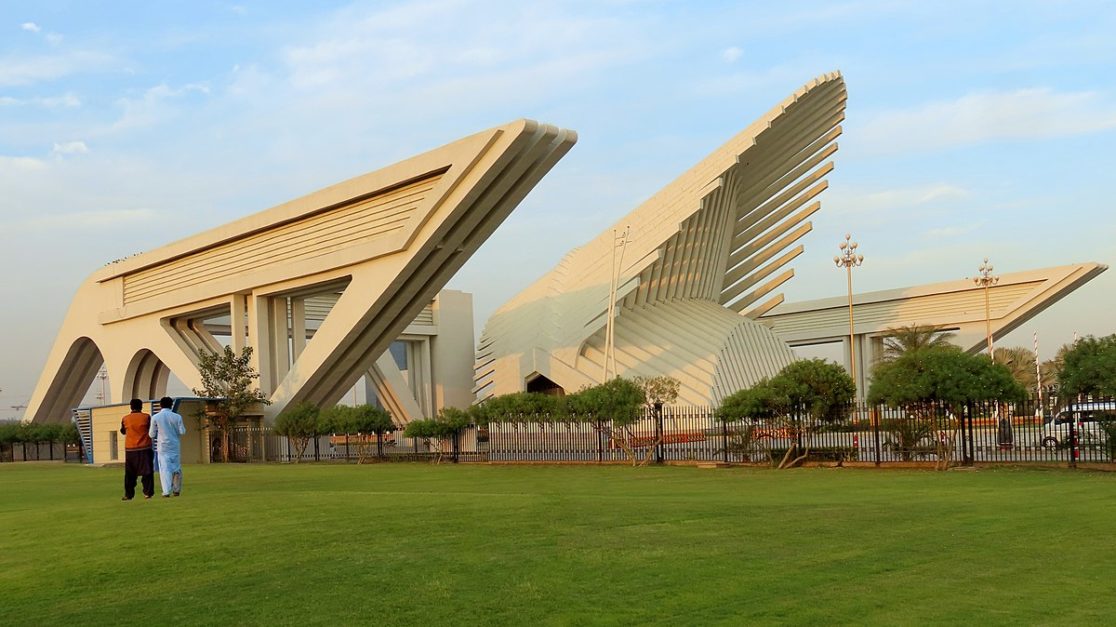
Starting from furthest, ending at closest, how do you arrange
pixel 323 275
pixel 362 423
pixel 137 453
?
pixel 323 275 < pixel 362 423 < pixel 137 453

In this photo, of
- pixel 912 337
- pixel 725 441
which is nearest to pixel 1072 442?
pixel 725 441

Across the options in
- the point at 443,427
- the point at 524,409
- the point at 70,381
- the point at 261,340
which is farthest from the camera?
the point at 70,381

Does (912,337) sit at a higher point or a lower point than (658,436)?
higher

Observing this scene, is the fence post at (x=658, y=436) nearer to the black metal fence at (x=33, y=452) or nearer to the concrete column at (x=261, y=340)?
the concrete column at (x=261, y=340)

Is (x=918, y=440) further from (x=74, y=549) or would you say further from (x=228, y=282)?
(x=228, y=282)

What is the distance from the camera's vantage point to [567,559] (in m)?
8.61

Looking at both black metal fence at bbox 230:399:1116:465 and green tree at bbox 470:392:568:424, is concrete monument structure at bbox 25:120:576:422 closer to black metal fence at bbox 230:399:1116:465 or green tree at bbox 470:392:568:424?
black metal fence at bbox 230:399:1116:465

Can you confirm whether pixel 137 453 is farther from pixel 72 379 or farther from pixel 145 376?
pixel 72 379

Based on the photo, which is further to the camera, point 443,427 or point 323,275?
point 323,275

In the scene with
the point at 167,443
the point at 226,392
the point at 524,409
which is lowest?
the point at 524,409

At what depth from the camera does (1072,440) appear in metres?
19.9

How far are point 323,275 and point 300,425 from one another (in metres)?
5.68

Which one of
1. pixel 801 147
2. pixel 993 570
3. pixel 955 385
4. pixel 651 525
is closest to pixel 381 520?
pixel 651 525

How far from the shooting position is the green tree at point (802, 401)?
23000 millimetres
